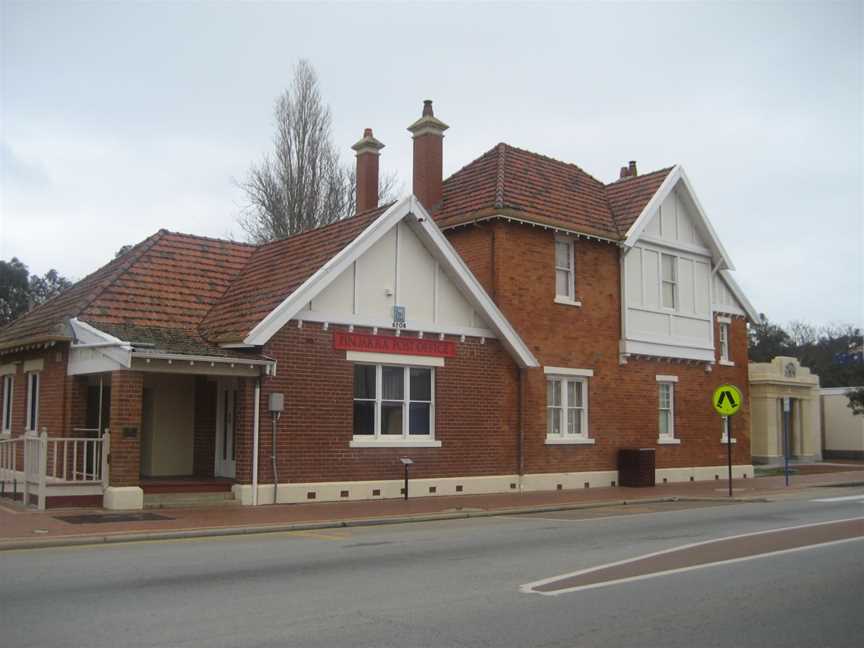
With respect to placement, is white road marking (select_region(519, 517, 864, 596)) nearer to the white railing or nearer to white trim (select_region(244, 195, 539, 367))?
white trim (select_region(244, 195, 539, 367))

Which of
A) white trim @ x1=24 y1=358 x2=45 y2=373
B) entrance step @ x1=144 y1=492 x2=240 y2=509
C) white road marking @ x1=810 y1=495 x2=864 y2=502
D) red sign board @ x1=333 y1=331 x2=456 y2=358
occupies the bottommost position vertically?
white road marking @ x1=810 y1=495 x2=864 y2=502

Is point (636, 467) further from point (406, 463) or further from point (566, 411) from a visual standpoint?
point (406, 463)

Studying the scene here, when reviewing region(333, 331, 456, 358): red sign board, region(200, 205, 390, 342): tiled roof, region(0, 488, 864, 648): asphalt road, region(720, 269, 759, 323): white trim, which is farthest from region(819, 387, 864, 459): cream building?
region(0, 488, 864, 648): asphalt road

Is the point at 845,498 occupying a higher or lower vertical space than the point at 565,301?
lower

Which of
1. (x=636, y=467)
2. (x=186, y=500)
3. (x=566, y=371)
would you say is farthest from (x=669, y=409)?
(x=186, y=500)

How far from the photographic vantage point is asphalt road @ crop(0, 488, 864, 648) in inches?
285

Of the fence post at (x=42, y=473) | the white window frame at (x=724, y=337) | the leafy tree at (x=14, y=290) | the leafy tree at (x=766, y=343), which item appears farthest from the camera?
the leafy tree at (x=766, y=343)

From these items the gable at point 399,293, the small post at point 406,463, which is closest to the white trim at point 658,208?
the gable at point 399,293

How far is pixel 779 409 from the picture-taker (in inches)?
1590

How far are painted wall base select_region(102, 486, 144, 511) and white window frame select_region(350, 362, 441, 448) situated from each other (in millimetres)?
4593

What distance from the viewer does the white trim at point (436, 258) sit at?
58.7 ft

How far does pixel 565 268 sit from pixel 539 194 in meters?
2.09

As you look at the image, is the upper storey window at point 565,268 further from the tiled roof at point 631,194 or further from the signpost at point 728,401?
the signpost at point 728,401

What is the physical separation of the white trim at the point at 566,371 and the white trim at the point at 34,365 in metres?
11.7
